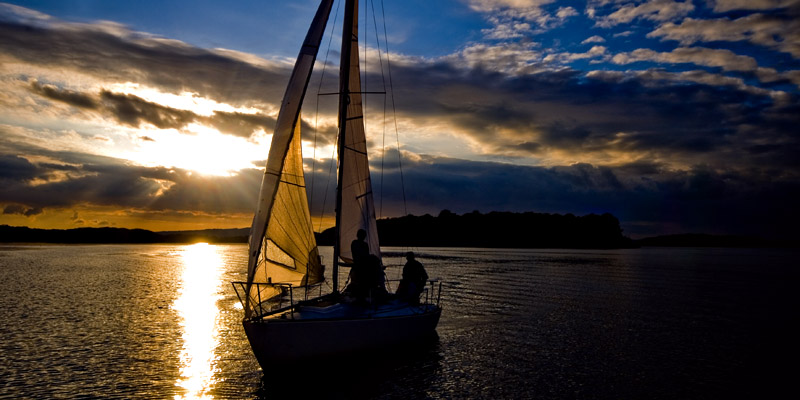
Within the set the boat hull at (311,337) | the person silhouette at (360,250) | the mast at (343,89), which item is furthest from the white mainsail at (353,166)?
the boat hull at (311,337)

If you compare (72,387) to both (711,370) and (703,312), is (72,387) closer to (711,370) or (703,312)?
(711,370)

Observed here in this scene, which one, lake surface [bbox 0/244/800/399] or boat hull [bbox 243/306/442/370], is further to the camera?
lake surface [bbox 0/244/800/399]

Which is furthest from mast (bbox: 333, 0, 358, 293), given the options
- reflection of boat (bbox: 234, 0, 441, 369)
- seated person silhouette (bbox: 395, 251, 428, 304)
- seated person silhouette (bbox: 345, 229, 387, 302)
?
seated person silhouette (bbox: 395, 251, 428, 304)

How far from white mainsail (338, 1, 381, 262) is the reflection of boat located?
7cm

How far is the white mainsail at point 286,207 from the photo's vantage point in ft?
43.7

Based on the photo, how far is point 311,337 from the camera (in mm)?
12766

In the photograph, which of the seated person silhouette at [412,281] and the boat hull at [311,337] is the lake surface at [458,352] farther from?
the seated person silhouette at [412,281]

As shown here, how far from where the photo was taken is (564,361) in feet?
54.8

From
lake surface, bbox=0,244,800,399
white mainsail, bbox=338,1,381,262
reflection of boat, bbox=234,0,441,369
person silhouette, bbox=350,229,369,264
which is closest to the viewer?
reflection of boat, bbox=234,0,441,369

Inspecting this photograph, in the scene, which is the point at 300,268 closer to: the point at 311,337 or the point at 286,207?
the point at 286,207

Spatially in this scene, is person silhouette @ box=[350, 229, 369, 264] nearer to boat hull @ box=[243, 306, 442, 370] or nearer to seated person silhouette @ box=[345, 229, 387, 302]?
seated person silhouette @ box=[345, 229, 387, 302]

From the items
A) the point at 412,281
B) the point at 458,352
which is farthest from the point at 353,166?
the point at 458,352

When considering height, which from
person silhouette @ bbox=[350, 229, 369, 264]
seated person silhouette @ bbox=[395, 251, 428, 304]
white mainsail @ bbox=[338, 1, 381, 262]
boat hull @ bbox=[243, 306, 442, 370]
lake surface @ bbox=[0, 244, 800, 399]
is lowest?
lake surface @ bbox=[0, 244, 800, 399]

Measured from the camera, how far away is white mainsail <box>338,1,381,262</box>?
17047 millimetres
